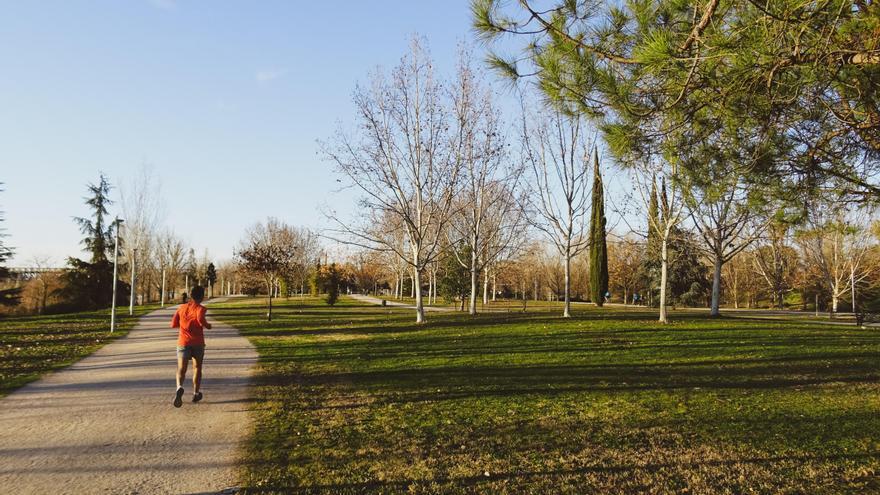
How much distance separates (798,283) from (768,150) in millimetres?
43395

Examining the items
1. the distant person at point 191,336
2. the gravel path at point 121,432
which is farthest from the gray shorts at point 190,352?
the gravel path at point 121,432

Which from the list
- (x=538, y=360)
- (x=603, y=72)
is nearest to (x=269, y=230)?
(x=538, y=360)

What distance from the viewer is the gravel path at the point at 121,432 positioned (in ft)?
15.2

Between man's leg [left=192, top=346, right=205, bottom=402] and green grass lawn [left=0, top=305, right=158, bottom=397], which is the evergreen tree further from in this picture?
man's leg [left=192, top=346, right=205, bottom=402]

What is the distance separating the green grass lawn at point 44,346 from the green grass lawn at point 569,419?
4.12m

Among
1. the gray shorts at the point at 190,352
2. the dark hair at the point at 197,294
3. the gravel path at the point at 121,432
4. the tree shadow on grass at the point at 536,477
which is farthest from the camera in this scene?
the dark hair at the point at 197,294

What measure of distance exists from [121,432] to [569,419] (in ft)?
17.5

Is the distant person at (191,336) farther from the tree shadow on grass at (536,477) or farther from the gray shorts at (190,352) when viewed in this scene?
the tree shadow on grass at (536,477)

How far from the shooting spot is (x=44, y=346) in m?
13.6

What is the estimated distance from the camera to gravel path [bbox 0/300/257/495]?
4.62 m

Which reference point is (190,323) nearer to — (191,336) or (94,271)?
(191,336)

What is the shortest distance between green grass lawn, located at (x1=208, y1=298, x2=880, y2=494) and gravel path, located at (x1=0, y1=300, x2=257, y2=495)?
416mm

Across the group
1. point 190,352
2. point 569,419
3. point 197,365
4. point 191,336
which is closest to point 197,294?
point 191,336

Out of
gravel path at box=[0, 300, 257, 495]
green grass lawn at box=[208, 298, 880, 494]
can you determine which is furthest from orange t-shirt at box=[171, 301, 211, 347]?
Answer: green grass lawn at box=[208, 298, 880, 494]
